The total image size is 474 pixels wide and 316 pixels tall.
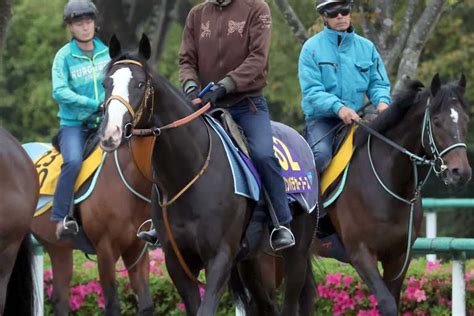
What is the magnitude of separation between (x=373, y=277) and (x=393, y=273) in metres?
0.44

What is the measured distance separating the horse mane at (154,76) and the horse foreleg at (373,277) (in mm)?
2254

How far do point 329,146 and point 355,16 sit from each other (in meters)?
4.65

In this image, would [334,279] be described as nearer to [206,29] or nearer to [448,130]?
[448,130]

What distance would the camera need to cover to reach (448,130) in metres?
9.66

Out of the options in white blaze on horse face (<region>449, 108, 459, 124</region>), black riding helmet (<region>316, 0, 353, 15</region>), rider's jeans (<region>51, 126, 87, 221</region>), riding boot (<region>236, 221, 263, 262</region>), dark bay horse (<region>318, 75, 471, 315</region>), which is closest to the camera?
riding boot (<region>236, 221, 263, 262</region>)

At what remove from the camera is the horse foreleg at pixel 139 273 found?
1146cm

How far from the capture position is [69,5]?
38.0ft

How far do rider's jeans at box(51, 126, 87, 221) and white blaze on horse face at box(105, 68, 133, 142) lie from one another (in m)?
3.48

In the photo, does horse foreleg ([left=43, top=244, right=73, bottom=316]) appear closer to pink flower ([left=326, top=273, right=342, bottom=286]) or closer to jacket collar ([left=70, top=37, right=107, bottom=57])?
jacket collar ([left=70, top=37, right=107, bottom=57])

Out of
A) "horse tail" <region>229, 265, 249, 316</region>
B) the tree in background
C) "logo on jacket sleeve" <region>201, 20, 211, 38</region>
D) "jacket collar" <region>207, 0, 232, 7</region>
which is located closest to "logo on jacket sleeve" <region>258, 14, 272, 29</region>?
"jacket collar" <region>207, 0, 232, 7</region>

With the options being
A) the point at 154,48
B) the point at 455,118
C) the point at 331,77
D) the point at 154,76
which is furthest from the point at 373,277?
the point at 154,48

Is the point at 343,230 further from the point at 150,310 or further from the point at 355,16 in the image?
the point at 355,16

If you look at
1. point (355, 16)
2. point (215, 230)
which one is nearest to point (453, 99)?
point (215, 230)

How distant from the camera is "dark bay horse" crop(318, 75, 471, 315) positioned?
388 inches
